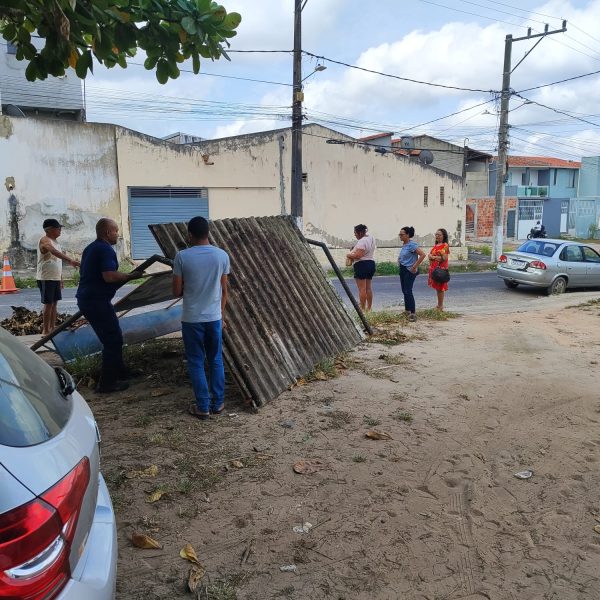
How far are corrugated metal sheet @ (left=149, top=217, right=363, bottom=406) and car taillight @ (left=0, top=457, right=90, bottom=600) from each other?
11.0 feet

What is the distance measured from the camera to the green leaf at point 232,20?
13.2 feet

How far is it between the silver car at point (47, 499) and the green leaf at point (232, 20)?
2.89m

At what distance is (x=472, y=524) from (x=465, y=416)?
171 centimetres

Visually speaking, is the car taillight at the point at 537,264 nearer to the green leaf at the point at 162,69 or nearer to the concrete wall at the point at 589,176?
the green leaf at the point at 162,69

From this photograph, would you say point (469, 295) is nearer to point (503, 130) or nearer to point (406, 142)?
point (503, 130)

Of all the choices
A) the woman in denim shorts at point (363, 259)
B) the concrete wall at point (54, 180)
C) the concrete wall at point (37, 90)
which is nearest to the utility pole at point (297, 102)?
the concrete wall at point (54, 180)

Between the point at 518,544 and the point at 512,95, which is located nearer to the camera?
the point at 518,544

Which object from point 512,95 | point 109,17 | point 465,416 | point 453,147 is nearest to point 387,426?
point 465,416

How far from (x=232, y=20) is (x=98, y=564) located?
3.62 metres

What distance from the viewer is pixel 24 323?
28.7 feet

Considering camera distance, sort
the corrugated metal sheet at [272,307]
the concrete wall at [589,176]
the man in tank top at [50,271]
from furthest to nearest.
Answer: the concrete wall at [589,176]
the man in tank top at [50,271]
the corrugated metal sheet at [272,307]

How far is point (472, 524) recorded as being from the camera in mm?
3318

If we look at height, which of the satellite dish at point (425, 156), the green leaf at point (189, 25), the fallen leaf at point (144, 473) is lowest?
the fallen leaf at point (144, 473)

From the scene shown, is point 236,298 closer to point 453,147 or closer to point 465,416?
point 465,416
